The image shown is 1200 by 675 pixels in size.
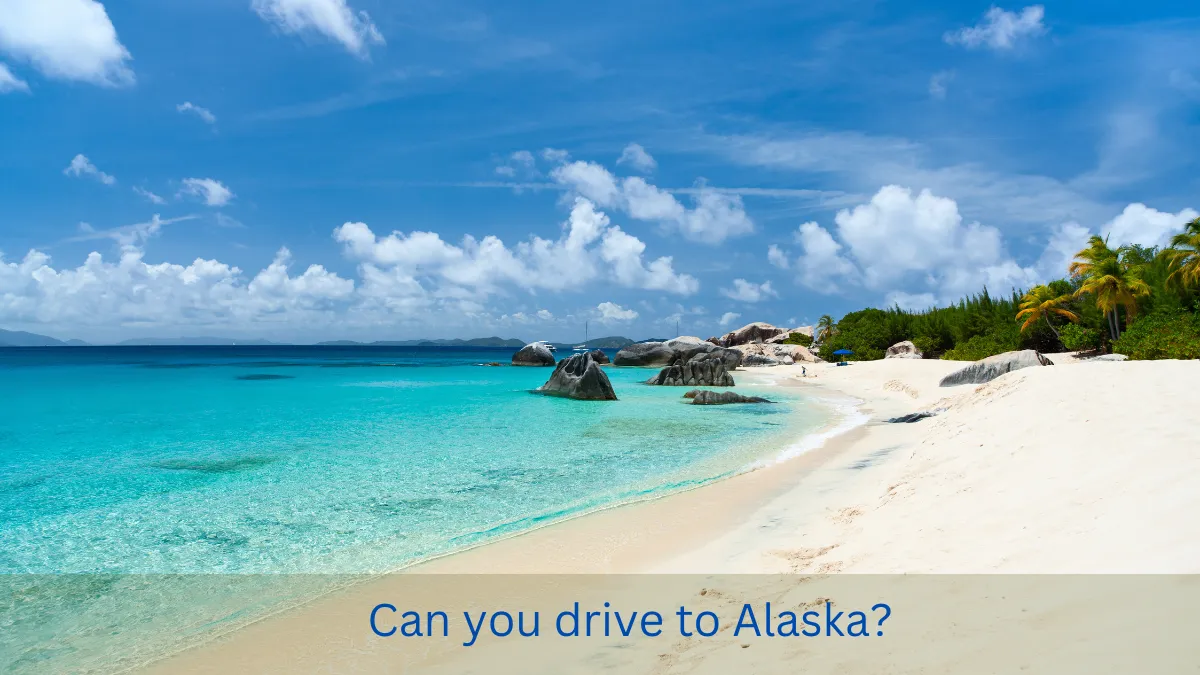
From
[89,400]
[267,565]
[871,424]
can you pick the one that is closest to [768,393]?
[871,424]

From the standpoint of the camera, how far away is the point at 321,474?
1223 centimetres

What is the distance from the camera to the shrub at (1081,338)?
106ft

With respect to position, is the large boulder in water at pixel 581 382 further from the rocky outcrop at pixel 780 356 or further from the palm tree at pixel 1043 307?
the rocky outcrop at pixel 780 356

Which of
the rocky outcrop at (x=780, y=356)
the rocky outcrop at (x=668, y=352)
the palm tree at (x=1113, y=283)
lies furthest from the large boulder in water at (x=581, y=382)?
the rocky outcrop at (x=780, y=356)

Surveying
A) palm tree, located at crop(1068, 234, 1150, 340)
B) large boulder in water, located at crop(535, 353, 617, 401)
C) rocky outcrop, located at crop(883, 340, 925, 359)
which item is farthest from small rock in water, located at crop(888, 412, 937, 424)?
rocky outcrop, located at crop(883, 340, 925, 359)

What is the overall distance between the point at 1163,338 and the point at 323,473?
1050 inches

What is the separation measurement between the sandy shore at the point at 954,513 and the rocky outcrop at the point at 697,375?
2224cm

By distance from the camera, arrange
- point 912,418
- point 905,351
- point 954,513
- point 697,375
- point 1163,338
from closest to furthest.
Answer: point 954,513 < point 912,418 < point 1163,338 < point 697,375 < point 905,351

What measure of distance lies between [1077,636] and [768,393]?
Result: 92.9ft

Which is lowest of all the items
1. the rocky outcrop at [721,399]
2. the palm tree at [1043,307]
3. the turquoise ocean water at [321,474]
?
the turquoise ocean water at [321,474]

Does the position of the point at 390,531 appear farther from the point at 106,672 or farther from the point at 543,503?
the point at 106,672

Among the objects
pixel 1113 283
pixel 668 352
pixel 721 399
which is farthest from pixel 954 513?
pixel 668 352

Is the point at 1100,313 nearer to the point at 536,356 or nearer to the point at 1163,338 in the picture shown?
the point at 1163,338

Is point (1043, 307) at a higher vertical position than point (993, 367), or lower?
higher
